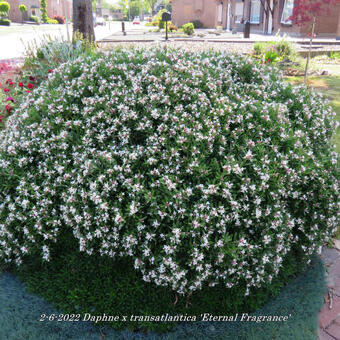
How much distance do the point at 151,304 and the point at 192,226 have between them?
3.01 feet

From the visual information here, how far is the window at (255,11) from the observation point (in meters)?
38.6

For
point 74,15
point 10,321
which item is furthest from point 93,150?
point 74,15

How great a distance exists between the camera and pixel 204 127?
303cm

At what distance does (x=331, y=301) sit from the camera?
3266 mm

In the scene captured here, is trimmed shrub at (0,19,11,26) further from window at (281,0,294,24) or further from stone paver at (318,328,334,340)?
stone paver at (318,328,334,340)

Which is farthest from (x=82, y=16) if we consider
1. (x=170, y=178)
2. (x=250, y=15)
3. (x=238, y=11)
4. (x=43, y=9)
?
(x=43, y=9)

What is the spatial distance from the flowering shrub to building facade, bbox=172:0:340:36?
17371mm

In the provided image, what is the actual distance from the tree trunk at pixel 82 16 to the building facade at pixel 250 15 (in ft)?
36.7

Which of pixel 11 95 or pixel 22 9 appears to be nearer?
pixel 11 95

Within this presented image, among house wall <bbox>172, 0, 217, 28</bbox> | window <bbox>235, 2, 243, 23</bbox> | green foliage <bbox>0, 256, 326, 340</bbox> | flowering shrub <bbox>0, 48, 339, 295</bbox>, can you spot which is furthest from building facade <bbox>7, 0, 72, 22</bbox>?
green foliage <bbox>0, 256, 326, 340</bbox>

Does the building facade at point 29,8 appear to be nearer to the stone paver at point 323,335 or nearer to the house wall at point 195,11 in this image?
the house wall at point 195,11

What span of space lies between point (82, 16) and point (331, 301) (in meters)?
11.6

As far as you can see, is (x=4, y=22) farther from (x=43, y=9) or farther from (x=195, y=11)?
(x=195, y=11)

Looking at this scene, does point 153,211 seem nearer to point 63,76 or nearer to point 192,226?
point 192,226
